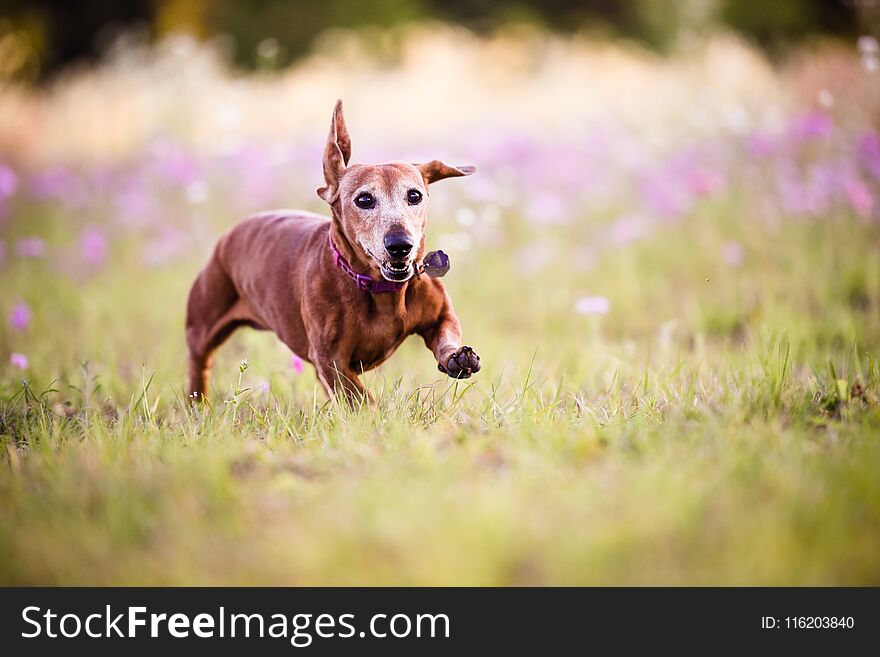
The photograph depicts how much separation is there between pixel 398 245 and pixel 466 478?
0.83 m

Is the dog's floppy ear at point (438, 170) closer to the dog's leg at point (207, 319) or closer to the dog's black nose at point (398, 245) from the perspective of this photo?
the dog's black nose at point (398, 245)

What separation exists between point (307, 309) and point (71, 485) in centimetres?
109

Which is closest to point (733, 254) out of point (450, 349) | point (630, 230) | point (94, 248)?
point (630, 230)

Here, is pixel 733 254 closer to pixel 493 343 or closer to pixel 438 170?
pixel 493 343

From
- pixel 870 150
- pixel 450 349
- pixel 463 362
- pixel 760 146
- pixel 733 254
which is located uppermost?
pixel 760 146

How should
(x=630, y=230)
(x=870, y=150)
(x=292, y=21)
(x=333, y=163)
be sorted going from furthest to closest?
(x=292, y=21), (x=630, y=230), (x=870, y=150), (x=333, y=163)

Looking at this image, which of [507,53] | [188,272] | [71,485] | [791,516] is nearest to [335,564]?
[71,485]

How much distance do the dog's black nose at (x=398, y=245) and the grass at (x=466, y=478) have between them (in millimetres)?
563

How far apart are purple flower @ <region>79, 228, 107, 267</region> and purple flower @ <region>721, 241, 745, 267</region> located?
447 centimetres

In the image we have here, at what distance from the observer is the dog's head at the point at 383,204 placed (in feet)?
9.82

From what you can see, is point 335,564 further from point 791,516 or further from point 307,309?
point 307,309

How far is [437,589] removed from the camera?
6.83 feet

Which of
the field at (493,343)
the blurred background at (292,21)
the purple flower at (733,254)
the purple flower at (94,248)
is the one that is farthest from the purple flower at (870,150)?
the blurred background at (292,21)

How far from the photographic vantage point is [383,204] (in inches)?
123
